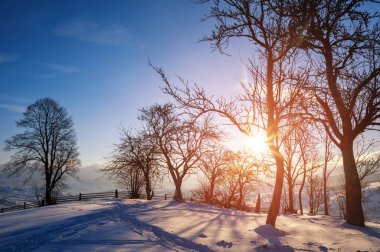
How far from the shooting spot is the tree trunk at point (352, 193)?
10859mm

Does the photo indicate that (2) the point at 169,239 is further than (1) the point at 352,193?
No

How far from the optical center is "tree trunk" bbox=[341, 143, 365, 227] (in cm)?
1086

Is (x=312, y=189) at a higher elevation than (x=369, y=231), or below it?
below

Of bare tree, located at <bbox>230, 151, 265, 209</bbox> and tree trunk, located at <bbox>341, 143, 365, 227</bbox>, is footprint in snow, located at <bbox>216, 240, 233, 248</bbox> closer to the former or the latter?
tree trunk, located at <bbox>341, 143, 365, 227</bbox>

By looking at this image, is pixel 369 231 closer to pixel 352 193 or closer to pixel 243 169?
pixel 352 193

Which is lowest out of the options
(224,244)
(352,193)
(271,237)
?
(271,237)

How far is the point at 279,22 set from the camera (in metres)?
8.48

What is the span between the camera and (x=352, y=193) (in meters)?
11.0

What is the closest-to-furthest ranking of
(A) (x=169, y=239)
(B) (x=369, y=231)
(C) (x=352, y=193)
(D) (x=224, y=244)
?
1. (D) (x=224, y=244)
2. (A) (x=169, y=239)
3. (B) (x=369, y=231)
4. (C) (x=352, y=193)

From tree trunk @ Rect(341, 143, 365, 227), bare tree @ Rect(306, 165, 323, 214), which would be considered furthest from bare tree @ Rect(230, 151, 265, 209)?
tree trunk @ Rect(341, 143, 365, 227)

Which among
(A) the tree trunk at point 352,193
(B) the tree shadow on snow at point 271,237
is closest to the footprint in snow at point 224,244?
(B) the tree shadow on snow at point 271,237

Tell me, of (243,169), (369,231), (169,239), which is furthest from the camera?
(243,169)

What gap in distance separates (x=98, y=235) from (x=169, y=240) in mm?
2009

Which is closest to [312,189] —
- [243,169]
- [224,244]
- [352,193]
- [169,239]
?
[243,169]
